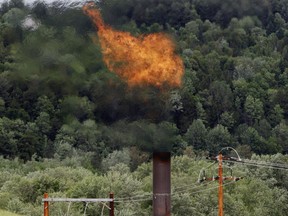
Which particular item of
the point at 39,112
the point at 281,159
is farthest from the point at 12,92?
the point at 281,159

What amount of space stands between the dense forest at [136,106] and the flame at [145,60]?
58 centimetres

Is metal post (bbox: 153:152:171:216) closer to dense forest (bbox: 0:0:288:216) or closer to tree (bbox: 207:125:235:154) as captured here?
dense forest (bbox: 0:0:288:216)

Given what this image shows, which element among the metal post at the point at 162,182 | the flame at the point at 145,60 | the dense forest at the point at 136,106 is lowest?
the metal post at the point at 162,182

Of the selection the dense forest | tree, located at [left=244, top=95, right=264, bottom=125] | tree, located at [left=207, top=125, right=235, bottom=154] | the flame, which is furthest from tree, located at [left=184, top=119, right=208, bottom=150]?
the flame

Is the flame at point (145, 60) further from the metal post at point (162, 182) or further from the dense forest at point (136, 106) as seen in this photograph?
the metal post at point (162, 182)

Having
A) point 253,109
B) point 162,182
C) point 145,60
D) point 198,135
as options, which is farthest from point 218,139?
point 162,182

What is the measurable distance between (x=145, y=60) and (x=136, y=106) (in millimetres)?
2870

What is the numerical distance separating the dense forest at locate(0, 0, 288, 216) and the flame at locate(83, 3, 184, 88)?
1.91 ft

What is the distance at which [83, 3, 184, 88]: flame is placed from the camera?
45272mm

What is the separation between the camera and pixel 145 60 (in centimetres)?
4569

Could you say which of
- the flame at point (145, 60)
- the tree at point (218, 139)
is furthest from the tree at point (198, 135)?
the flame at point (145, 60)

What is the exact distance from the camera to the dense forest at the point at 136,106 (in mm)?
51916

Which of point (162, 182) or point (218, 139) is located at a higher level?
point (218, 139)

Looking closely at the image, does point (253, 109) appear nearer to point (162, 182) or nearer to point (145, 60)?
point (145, 60)
